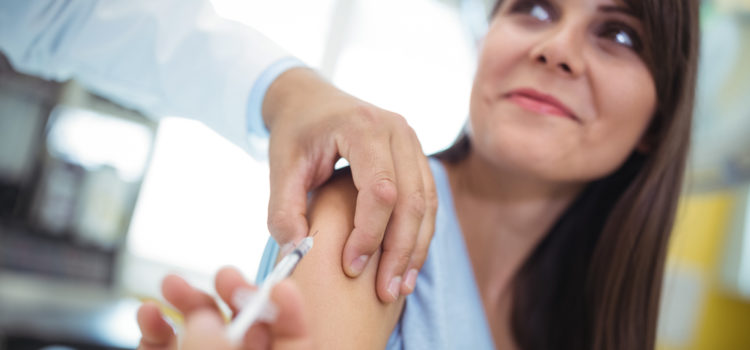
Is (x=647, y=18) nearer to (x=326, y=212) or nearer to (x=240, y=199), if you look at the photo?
(x=326, y=212)

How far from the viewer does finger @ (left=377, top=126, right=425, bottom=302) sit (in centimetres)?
49

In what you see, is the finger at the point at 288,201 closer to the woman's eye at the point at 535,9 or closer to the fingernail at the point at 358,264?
the fingernail at the point at 358,264

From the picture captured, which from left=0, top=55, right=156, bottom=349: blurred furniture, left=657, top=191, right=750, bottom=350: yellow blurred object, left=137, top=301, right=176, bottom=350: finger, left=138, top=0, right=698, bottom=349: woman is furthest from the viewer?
left=657, top=191, right=750, bottom=350: yellow blurred object

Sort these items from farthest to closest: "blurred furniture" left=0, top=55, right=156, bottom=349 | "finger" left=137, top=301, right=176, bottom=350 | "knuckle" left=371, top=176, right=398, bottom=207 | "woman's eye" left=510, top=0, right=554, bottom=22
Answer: "blurred furniture" left=0, top=55, right=156, bottom=349
"woman's eye" left=510, top=0, right=554, bottom=22
"knuckle" left=371, top=176, right=398, bottom=207
"finger" left=137, top=301, right=176, bottom=350

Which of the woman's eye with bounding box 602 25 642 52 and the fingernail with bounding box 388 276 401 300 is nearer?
A: the fingernail with bounding box 388 276 401 300

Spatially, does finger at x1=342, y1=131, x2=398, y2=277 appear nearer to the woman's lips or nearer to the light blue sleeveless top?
the light blue sleeveless top

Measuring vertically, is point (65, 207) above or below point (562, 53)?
below

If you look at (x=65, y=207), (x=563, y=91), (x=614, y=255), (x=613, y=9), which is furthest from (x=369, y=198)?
(x=65, y=207)

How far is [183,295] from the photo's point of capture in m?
0.29

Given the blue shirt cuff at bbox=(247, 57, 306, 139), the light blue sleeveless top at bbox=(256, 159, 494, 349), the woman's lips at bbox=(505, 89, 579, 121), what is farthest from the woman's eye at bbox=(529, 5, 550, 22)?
the blue shirt cuff at bbox=(247, 57, 306, 139)

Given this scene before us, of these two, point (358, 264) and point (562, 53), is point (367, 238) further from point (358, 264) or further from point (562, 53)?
point (562, 53)

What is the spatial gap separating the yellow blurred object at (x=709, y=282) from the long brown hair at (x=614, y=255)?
6.19 ft

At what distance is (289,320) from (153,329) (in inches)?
5.4

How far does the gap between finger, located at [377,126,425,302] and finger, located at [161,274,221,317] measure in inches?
8.9
